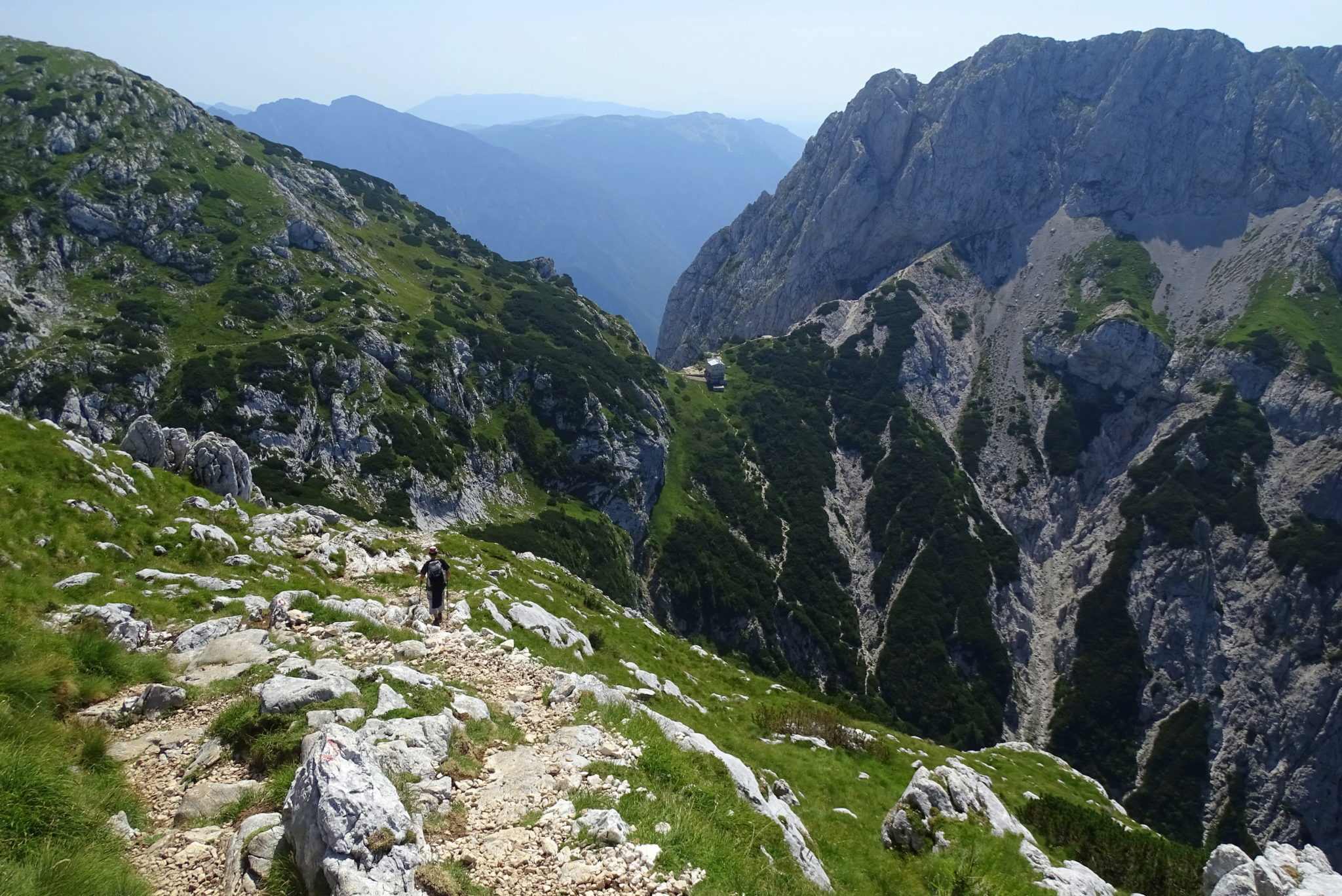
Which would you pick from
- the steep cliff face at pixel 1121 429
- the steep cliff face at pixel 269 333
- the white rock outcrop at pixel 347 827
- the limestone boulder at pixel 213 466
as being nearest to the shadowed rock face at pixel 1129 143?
the steep cliff face at pixel 1121 429

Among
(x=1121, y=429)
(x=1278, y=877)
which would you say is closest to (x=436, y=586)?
(x=1278, y=877)

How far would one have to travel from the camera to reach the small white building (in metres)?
162

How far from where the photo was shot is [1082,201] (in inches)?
7323

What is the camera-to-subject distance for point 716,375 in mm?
163250

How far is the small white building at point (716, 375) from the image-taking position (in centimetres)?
16250

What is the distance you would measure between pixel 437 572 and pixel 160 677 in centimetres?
796

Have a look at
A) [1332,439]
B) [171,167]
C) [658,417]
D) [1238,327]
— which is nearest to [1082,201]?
[1238,327]

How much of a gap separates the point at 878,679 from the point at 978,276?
124 m

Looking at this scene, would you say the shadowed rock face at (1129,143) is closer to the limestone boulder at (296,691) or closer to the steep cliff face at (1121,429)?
the steep cliff face at (1121,429)

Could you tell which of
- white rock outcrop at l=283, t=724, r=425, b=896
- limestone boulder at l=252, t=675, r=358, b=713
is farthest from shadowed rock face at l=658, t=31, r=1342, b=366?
white rock outcrop at l=283, t=724, r=425, b=896

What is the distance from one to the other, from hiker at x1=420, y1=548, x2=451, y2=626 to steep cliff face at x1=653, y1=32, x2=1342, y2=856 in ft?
293

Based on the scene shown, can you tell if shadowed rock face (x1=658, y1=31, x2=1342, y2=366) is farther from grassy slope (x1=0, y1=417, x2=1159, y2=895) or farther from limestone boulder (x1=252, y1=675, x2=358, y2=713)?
limestone boulder (x1=252, y1=675, x2=358, y2=713)

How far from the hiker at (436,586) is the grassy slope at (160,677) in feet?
9.75

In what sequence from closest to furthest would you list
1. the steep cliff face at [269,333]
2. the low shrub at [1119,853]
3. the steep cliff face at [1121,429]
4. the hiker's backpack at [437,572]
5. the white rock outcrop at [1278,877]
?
the white rock outcrop at [1278,877] < the hiker's backpack at [437,572] < the low shrub at [1119,853] < the steep cliff face at [269,333] < the steep cliff face at [1121,429]
